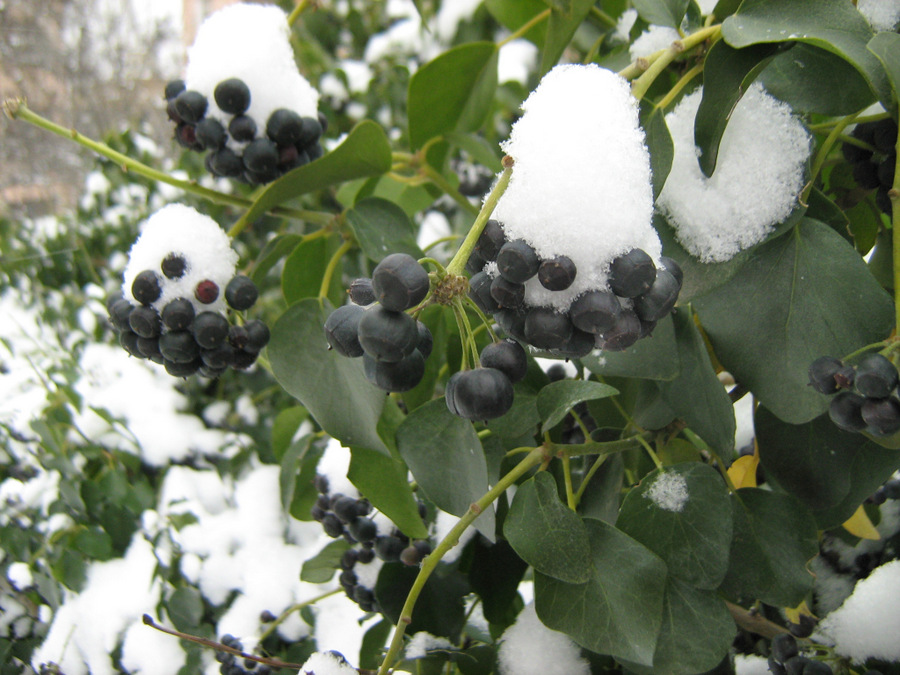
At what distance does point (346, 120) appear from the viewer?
1.76 m

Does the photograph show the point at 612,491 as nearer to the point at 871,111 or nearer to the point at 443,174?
the point at 871,111

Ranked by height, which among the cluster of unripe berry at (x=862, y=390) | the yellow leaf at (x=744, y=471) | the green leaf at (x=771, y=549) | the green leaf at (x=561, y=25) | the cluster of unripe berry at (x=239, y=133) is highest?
the cluster of unripe berry at (x=239, y=133)

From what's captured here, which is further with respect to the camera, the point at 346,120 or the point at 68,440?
the point at 346,120

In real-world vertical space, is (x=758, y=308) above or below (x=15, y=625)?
below

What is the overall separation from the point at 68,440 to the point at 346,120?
3.39 ft

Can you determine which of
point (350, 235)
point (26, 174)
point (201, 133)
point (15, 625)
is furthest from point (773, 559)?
point (26, 174)

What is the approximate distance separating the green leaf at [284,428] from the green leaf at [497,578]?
0.33 m

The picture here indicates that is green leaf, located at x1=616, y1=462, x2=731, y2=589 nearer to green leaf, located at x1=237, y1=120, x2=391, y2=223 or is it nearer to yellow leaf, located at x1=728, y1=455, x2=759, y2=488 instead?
yellow leaf, located at x1=728, y1=455, x2=759, y2=488

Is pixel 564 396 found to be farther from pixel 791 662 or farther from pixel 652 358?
pixel 791 662

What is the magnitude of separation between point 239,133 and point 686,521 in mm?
565

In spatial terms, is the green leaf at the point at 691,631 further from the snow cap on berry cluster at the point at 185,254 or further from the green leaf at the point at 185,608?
the green leaf at the point at 185,608

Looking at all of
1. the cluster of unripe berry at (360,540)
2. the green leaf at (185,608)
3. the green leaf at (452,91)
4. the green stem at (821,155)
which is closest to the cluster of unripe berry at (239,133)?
the green leaf at (452,91)

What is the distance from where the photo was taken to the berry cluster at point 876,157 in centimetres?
50

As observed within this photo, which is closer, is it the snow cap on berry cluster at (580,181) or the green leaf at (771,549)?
the snow cap on berry cluster at (580,181)
